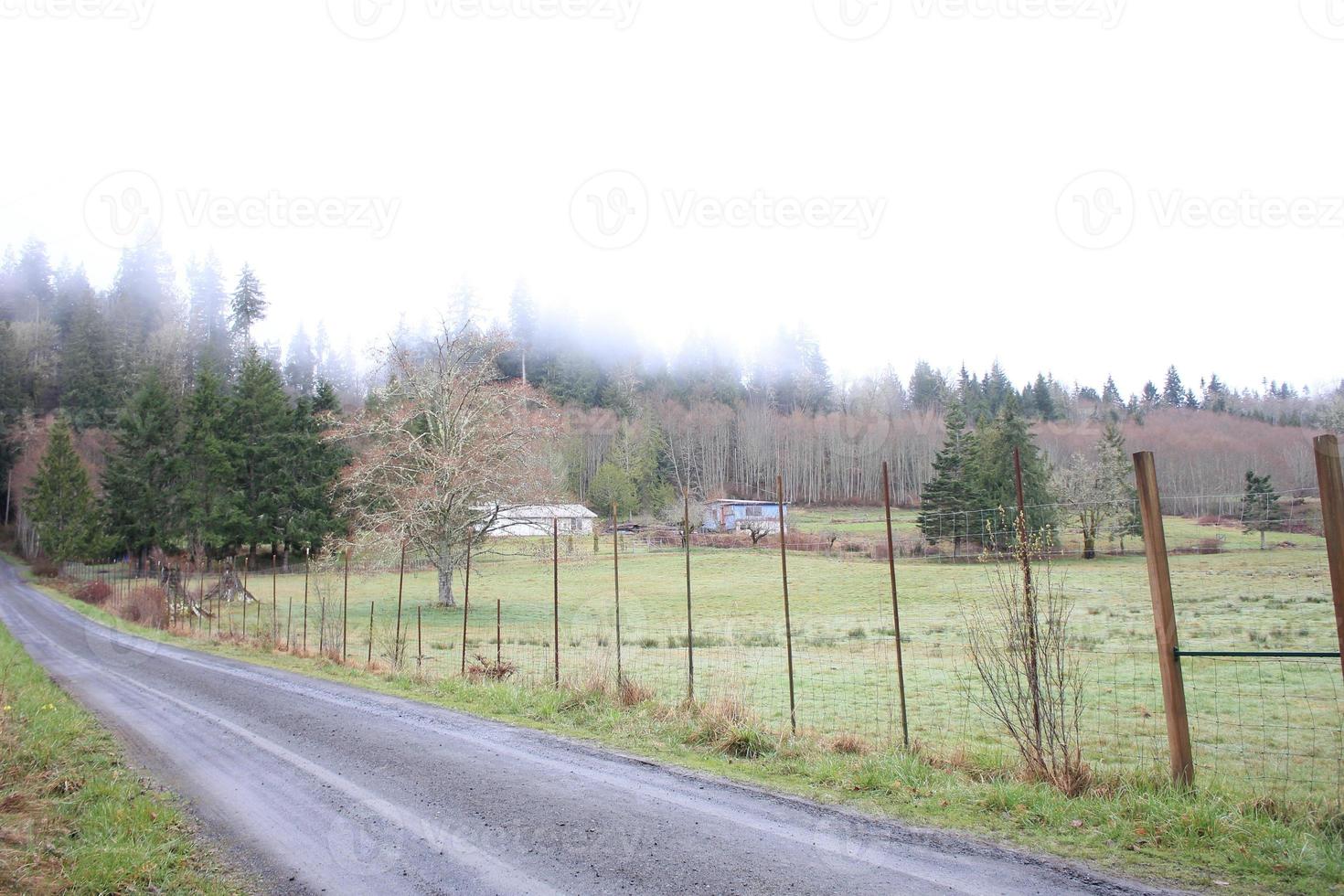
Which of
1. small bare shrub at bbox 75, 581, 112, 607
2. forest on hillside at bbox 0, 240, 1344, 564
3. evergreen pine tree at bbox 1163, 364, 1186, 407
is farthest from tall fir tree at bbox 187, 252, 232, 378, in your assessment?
evergreen pine tree at bbox 1163, 364, 1186, 407

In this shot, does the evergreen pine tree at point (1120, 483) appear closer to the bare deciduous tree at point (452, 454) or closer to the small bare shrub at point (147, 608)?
the bare deciduous tree at point (452, 454)

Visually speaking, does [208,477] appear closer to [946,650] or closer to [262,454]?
[262,454]

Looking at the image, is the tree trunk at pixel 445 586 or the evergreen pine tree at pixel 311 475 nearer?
the tree trunk at pixel 445 586

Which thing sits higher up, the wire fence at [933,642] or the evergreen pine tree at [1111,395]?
the evergreen pine tree at [1111,395]

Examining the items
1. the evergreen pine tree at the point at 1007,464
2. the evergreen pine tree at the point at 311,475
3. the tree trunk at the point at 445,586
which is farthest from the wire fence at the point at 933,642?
the evergreen pine tree at the point at 1007,464

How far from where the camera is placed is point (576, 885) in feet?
14.5

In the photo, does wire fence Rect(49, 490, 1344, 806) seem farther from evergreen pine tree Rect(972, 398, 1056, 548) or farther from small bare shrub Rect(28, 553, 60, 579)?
small bare shrub Rect(28, 553, 60, 579)

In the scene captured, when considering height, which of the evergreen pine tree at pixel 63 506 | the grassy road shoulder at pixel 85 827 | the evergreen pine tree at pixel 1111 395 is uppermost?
A: the evergreen pine tree at pixel 1111 395

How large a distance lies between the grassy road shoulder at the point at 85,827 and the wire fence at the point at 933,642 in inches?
206

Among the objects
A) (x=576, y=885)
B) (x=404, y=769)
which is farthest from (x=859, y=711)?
(x=576, y=885)

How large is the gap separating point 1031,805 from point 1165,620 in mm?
1753

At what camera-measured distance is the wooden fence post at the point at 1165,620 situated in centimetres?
553

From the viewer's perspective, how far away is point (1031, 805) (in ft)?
17.9

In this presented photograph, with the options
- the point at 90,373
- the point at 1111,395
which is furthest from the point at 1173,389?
the point at 90,373
